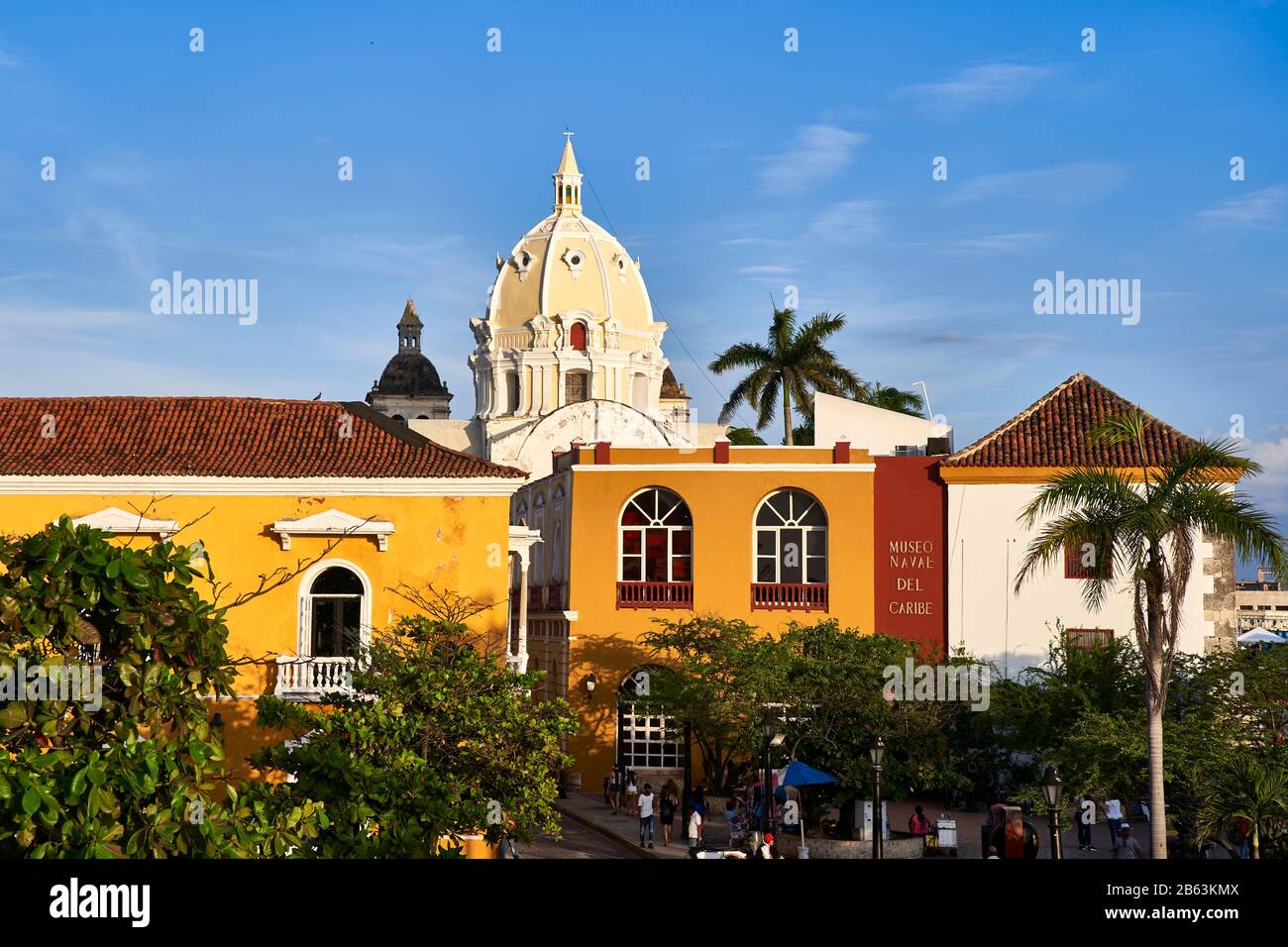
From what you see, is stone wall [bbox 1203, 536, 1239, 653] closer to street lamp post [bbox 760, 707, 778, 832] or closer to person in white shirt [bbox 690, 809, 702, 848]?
street lamp post [bbox 760, 707, 778, 832]

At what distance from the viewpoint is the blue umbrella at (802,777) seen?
2425 cm

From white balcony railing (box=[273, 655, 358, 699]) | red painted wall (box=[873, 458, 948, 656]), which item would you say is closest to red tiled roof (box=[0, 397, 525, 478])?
white balcony railing (box=[273, 655, 358, 699])

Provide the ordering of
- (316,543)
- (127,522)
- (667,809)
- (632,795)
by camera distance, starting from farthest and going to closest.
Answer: (632,795) → (667,809) → (316,543) → (127,522)

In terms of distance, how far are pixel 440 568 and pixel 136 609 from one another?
18508 millimetres

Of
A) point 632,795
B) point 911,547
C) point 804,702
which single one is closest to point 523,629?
point 804,702

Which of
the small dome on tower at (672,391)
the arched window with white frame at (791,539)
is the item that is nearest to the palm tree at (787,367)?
the arched window with white frame at (791,539)

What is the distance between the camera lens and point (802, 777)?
2436 centimetres

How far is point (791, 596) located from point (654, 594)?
278cm

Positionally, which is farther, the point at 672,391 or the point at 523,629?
the point at 672,391

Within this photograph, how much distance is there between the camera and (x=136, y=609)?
7.47 m

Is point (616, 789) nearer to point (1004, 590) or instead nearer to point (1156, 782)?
point (1004, 590)

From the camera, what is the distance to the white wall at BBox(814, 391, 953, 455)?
3597cm
